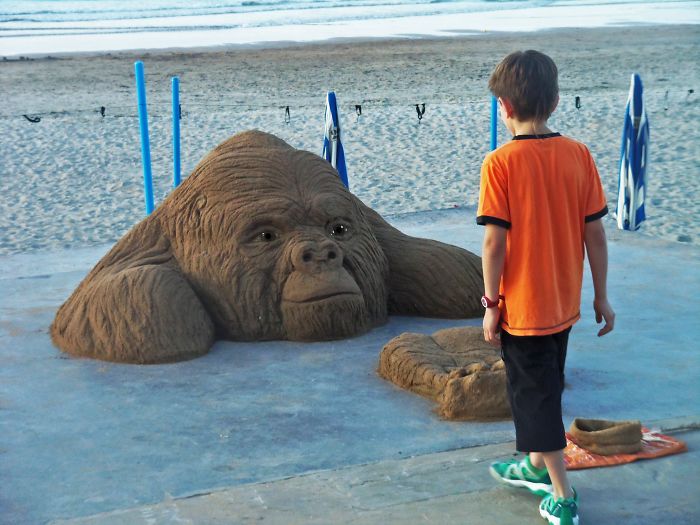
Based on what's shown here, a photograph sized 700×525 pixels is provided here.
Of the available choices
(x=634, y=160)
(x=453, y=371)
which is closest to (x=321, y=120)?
(x=634, y=160)

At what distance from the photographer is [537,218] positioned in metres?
3.49

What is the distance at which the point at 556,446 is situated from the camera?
11.6 ft

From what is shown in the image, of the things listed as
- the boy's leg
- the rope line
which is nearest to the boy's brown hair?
the boy's leg

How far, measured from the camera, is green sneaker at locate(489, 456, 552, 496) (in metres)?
3.79

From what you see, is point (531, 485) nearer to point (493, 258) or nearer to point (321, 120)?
point (493, 258)

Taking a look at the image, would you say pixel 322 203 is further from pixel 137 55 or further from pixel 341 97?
pixel 137 55

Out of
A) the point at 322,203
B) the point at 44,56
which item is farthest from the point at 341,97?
the point at 322,203

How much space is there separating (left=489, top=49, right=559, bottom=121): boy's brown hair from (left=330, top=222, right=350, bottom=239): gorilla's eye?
2736 mm

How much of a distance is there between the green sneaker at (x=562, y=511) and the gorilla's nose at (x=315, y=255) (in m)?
2.57

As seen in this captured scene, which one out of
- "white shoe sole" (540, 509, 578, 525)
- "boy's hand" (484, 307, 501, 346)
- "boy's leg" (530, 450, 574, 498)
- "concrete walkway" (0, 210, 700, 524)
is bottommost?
"concrete walkway" (0, 210, 700, 524)

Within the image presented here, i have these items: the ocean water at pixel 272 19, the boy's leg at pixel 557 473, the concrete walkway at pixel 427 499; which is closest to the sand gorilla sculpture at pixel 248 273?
the concrete walkway at pixel 427 499

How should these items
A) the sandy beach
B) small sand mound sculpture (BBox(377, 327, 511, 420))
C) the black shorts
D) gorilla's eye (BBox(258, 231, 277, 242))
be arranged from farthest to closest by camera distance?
the sandy beach, gorilla's eye (BBox(258, 231, 277, 242)), small sand mound sculpture (BBox(377, 327, 511, 420)), the black shorts

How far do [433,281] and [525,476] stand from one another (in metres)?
2.69

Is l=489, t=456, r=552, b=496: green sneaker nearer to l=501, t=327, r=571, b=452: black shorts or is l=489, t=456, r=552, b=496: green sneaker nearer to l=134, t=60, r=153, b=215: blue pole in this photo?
l=501, t=327, r=571, b=452: black shorts
